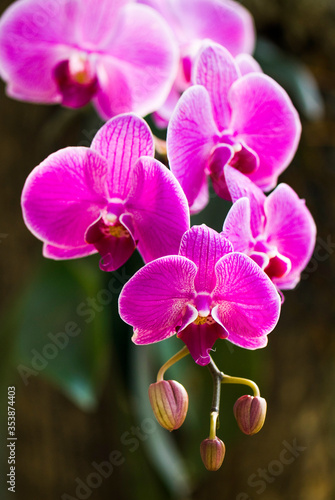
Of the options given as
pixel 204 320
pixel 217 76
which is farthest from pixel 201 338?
pixel 217 76

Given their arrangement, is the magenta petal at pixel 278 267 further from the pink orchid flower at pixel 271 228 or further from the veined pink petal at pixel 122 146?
the veined pink petal at pixel 122 146

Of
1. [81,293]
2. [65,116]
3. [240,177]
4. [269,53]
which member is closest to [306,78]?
[269,53]

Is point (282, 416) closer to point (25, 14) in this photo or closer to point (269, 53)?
point (269, 53)

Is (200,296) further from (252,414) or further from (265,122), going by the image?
(265,122)

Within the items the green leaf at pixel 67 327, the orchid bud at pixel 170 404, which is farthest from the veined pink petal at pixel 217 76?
the green leaf at pixel 67 327

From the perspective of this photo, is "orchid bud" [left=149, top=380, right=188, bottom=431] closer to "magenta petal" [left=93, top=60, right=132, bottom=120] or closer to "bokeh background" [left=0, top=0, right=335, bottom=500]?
"magenta petal" [left=93, top=60, right=132, bottom=120]

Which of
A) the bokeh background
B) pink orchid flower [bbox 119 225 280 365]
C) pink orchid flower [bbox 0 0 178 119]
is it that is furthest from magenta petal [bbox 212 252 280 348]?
the bokeh background
